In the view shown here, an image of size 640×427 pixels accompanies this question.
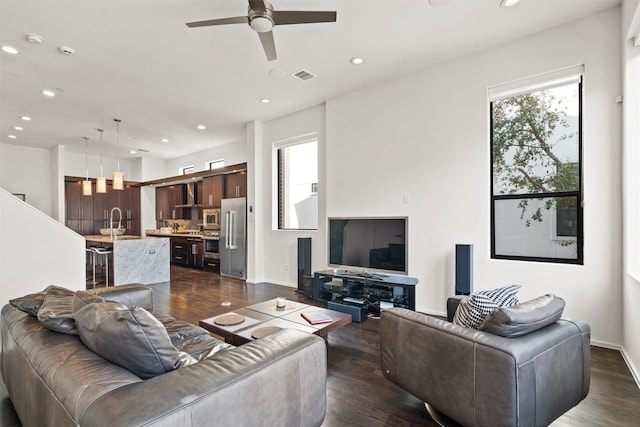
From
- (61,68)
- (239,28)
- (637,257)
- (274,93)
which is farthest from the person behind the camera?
(274,93)

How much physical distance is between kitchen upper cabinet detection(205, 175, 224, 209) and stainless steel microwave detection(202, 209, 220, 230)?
0.44 feet

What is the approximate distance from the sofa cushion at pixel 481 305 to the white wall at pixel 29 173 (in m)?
9.60

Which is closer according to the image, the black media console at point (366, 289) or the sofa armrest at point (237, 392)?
the sofa armrest at point (237, 392)

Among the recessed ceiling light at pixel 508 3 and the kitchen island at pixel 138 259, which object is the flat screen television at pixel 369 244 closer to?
the recessed ceiling light at pixel 508 3

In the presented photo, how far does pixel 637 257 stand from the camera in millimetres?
2557

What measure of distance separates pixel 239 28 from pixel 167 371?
10.1 feet

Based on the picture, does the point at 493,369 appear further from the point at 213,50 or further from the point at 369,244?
the point at 213,50

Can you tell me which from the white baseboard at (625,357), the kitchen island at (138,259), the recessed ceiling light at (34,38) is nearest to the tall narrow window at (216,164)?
the kitchen island at (138,259)

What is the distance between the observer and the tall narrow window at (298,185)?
18.0 feet

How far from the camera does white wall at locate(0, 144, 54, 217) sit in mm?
7395

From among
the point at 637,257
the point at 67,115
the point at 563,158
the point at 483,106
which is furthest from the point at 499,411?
the point at 67,115

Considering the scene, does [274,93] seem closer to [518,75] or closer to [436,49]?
[436,49]

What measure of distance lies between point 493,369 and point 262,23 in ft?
8.65

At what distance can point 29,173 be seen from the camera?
7699 millimetres
